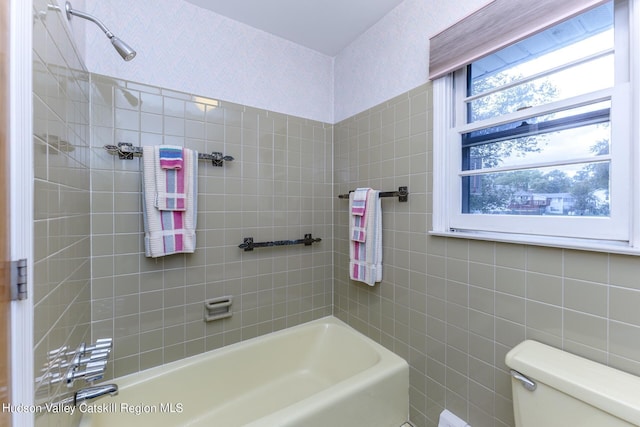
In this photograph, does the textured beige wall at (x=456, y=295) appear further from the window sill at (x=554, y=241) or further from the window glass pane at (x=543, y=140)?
the window glass pane at (x=543, y=140)

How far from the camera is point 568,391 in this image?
801 mm

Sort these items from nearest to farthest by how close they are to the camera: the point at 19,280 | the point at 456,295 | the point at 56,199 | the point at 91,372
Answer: the point at 19,280, the point at 56,199, the point at 91,372, the point at 456,295

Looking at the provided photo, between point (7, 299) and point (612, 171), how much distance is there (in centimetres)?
171

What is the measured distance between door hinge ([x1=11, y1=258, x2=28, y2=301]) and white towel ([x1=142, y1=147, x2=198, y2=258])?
833 millimetres

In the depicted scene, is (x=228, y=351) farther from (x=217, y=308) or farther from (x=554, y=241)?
(x=554, y=241)

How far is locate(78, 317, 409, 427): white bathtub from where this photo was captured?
4.06 feet

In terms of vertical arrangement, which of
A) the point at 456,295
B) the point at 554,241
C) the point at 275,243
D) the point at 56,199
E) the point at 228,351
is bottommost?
the point at 228,351

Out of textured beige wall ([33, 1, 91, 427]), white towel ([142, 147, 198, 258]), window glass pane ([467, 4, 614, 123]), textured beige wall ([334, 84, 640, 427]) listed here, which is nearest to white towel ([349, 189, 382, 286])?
textured beige wall ([334, 84, 640, 427])

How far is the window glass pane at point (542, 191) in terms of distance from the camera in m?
0.93

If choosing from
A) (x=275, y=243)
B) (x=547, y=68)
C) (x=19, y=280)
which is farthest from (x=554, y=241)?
(x=19, y=280)

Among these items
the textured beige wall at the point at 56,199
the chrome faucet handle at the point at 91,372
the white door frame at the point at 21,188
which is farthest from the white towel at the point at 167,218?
the white door frame at the point at 21,188

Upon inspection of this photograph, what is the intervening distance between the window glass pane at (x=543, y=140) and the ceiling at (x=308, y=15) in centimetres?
99

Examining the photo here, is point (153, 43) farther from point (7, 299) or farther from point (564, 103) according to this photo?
point (564, 103)

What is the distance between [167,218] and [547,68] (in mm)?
1881
